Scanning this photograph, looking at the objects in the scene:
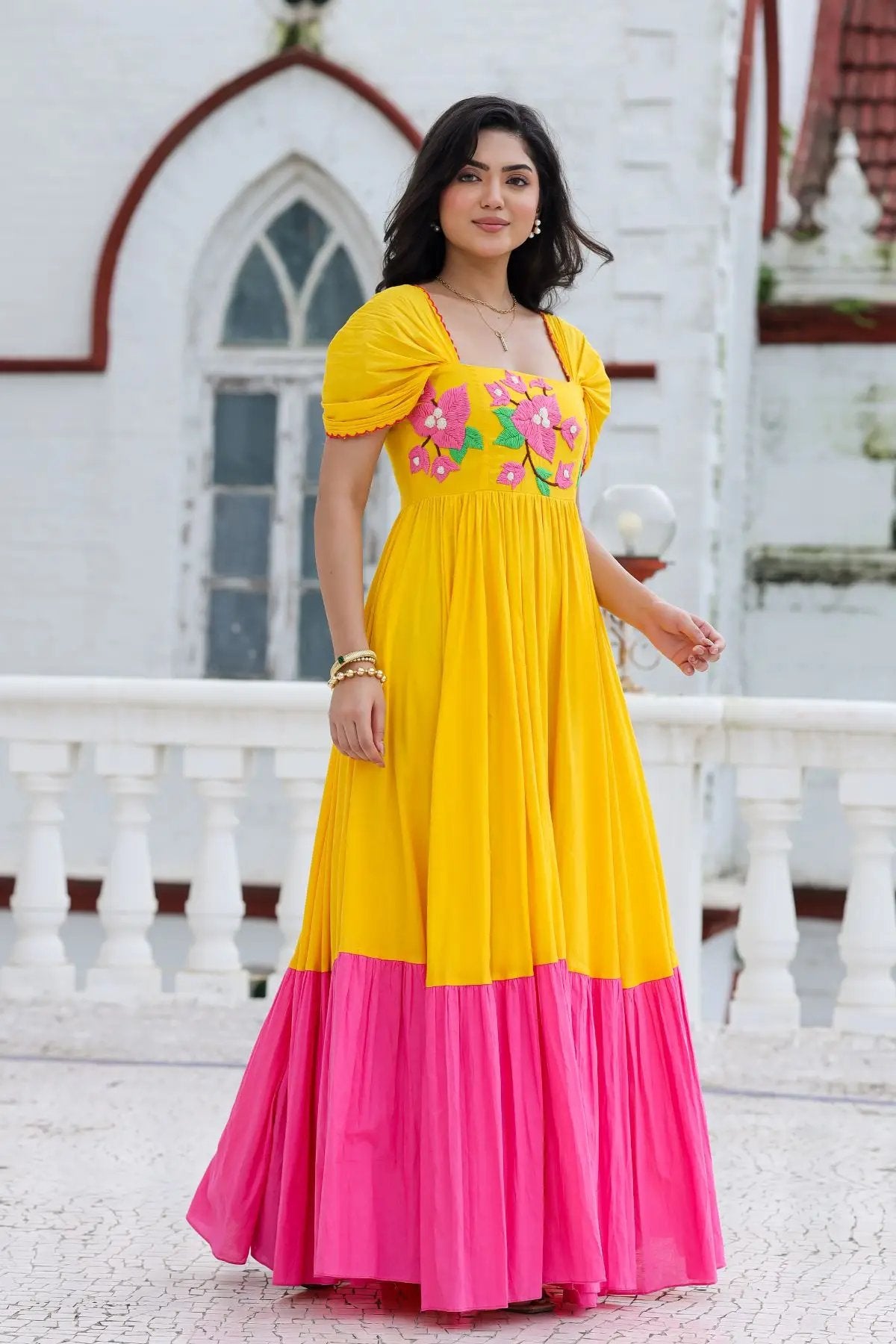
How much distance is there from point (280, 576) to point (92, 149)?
6.15 feet

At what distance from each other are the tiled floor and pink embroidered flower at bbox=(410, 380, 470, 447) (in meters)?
1.31

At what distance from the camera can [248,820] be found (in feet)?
23.0

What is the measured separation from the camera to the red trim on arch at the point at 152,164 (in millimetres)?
6930

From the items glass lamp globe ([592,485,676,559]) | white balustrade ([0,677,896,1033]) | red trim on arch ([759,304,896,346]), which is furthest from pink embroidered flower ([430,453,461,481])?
red trim on arch ([759,304,896,346])

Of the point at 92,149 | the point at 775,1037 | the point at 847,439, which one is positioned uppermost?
the point at 92,149

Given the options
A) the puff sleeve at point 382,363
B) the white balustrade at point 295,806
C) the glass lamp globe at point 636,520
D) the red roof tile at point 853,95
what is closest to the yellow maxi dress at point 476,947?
the puff sleeve at point 382,363

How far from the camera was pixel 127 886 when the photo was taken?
4625mm

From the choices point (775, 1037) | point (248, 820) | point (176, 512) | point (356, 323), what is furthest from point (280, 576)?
point (356, 323)

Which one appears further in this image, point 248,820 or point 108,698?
point 248,820

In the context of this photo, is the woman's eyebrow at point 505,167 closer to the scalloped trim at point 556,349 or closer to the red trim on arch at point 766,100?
the scalloped trim at point 556,349

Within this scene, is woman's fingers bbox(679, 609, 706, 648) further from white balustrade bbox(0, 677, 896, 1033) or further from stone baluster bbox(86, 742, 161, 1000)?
stone baluster bbox(86, 742, 161, 1000)

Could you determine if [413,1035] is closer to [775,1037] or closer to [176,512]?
[775,1037]

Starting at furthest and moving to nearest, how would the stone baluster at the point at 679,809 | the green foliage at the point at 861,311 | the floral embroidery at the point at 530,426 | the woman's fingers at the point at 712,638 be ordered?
1. the green foliage at the point at 861,311
2. the stone baluster at the point at 679,809
3. the woman's fingers at the point at 712,638
4. the floral embroidery at the point at 530,426

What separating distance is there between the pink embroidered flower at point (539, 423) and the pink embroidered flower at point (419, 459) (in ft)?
0.48
